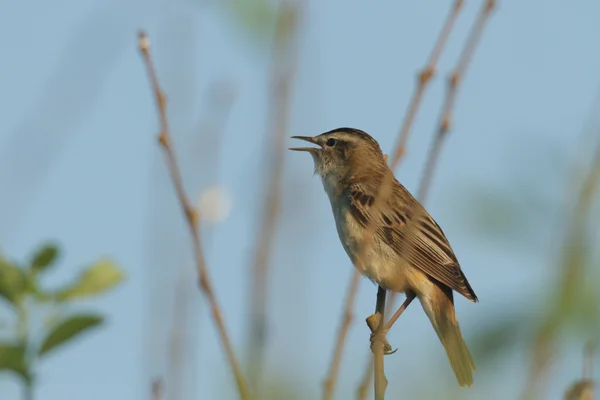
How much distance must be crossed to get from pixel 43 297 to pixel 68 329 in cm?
16

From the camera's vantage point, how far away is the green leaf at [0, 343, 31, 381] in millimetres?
2254

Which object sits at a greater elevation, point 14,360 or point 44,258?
point 44,258

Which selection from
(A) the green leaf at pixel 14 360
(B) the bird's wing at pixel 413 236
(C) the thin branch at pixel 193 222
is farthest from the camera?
(B) the bird's wing at pixel 413 236

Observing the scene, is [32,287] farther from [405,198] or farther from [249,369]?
[405,198]

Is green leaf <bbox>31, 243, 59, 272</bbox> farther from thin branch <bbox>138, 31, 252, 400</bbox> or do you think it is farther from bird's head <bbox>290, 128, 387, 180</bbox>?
bird's head <bbox>290, 128, 387, 180</bbox>

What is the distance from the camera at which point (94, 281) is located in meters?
2.63

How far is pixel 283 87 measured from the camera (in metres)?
2.57

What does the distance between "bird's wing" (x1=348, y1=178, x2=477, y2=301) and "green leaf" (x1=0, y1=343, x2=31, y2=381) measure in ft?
10.5

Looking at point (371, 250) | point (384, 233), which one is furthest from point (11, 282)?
point (384, 233)

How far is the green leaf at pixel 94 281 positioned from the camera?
260 cm

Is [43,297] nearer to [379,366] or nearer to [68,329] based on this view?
[68,329]

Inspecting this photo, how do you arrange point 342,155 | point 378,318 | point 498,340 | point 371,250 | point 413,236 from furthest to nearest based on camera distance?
1. point 342,155
2. point 413,236
3. point 371,250
4. point 378,318
5. point 498,340

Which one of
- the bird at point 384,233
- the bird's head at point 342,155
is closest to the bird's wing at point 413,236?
the bird at point 384,233

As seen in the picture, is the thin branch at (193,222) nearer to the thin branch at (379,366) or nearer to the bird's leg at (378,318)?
the thin branch at (379,366)
